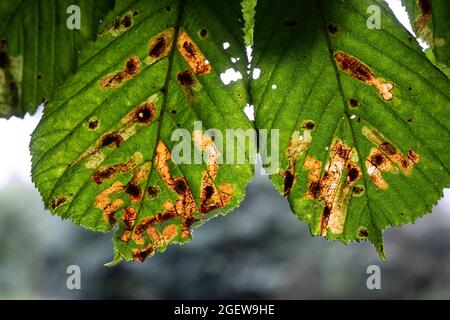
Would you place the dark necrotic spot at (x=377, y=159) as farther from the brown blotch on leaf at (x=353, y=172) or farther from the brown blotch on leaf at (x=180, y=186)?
the brown blotch on leaf at (x=180, y=186)

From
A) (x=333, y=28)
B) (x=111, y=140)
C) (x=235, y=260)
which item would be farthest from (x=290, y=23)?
(x=235, y=260)

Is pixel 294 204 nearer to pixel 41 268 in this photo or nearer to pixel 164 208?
pixel 164 208

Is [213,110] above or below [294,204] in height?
above

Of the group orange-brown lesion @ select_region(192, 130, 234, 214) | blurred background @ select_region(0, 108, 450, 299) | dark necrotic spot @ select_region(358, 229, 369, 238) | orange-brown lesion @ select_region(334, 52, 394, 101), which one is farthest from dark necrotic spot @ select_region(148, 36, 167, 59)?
blurred background @ select_region(0, 108, 450, 299)

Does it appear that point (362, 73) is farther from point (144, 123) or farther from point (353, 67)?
point (144, 123)
